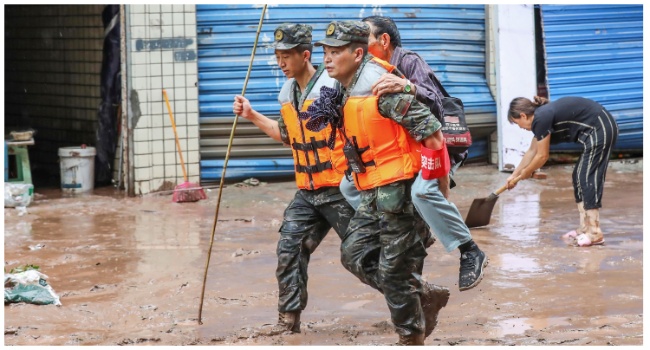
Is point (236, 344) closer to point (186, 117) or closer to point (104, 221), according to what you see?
point (104, 221)

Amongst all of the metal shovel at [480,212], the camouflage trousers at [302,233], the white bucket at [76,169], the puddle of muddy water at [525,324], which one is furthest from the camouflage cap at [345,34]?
the white bucket at [76,169]

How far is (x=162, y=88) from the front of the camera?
10.9m

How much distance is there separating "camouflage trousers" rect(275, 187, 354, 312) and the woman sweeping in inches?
109

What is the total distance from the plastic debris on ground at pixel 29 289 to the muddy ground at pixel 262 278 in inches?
3.1

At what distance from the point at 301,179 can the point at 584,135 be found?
3.18m

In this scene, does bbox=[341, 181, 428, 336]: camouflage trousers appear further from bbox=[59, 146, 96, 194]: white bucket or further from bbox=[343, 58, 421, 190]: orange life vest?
bbox=[59, 146, 96, 194]: white bucket

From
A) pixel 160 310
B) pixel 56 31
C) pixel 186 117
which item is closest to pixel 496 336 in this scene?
pixel 160 310

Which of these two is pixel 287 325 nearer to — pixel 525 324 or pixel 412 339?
pixel 412 339

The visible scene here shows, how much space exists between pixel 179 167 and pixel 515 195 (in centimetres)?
356

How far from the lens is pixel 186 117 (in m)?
11.1

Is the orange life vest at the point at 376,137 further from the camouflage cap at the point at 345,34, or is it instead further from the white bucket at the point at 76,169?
the white bucket at the point at 76,169

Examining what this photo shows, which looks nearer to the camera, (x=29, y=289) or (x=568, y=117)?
(x=29, y=289)

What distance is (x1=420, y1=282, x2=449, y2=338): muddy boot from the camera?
541 cm

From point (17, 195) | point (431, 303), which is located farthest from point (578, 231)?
point (17, 195)
